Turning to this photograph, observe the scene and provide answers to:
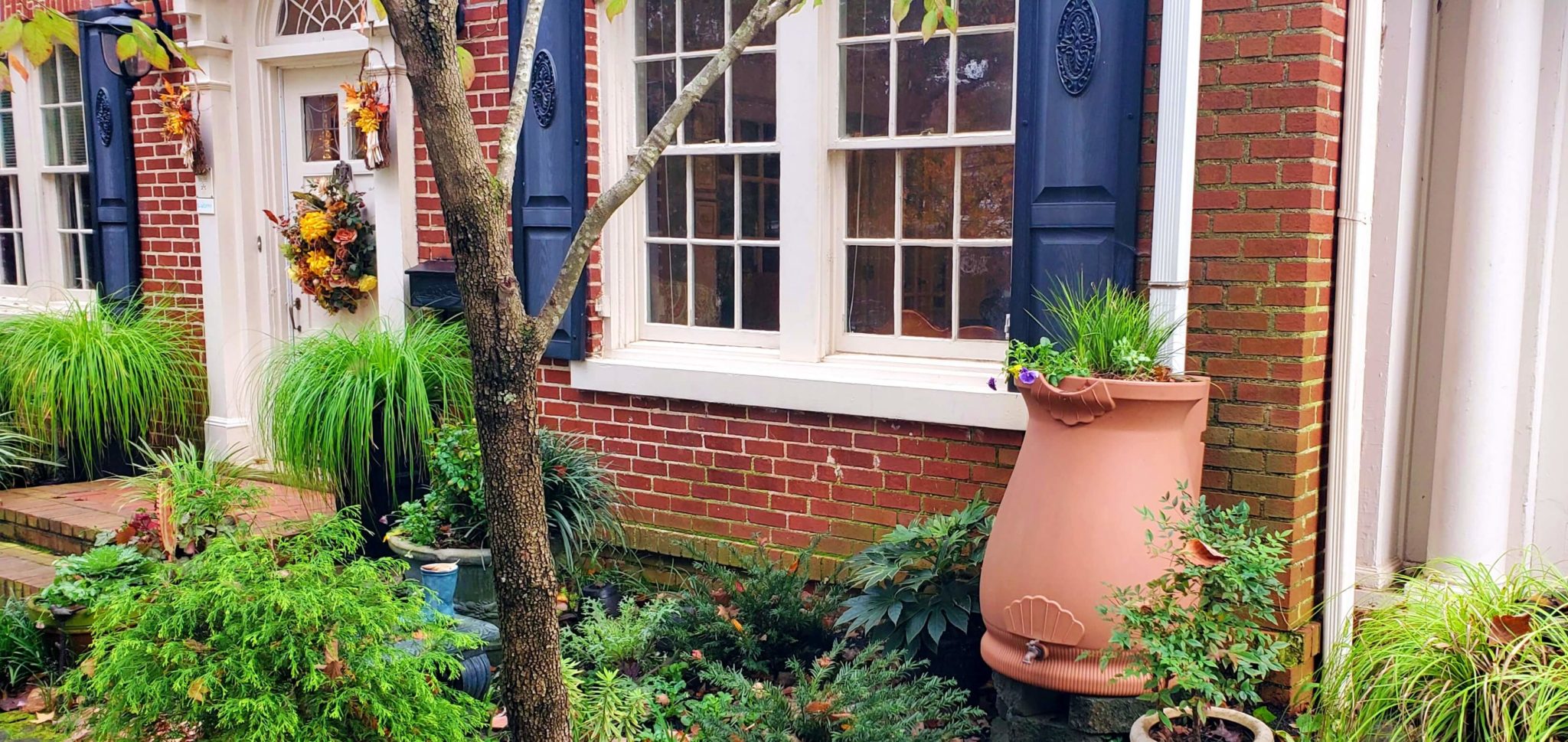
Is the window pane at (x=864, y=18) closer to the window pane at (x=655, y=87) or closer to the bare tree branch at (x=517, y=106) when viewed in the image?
the window pane at (x=655, y=87)

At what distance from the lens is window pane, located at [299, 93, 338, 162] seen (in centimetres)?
677

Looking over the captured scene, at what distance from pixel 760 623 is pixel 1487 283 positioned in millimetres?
2900

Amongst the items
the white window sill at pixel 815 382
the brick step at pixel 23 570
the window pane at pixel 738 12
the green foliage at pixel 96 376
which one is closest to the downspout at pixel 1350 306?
the white window sill at pixel 815 382

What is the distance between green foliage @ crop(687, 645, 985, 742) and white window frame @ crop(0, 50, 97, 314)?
256 inches

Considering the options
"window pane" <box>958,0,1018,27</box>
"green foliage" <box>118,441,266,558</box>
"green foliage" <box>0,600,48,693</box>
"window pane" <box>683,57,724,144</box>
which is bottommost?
"green foliage" <box>0,600,48,693</box>

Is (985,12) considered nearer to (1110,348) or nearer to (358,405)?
(1110,348)

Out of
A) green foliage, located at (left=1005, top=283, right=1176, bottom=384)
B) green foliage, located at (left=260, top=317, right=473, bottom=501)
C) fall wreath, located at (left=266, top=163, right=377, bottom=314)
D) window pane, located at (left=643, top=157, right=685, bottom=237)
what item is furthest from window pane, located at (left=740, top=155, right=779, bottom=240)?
fall wreath, located at (left=266, top=163, right=377, bottom=314)

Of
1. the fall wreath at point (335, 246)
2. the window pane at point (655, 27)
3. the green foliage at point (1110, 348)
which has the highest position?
the window pane at point (655, 27)

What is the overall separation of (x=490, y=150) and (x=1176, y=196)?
10.8 feet

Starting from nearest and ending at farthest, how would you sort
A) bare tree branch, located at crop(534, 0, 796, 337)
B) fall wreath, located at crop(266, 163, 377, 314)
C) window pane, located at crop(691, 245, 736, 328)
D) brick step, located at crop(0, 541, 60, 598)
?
bare tree branch, located at crop(534, 0, 796, 337), window pane, located at crop(691, 245, 736, 328), brick step, located at crop(0, 541, 60, 598), fall wreath, located at crop(266, 163, 377, 314)

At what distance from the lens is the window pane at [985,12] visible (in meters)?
4.44

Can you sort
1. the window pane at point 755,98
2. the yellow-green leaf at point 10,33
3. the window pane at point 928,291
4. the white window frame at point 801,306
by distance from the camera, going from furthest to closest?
the window pane at point 755,98 < the window pane at point 928,291 < the white window frame at point 801,306 < the yellow-green leaf at point 10,33

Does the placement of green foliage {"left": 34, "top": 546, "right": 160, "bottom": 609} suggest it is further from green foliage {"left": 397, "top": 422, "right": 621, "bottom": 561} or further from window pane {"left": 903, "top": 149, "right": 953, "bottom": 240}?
window pane {"left": 903, "top": 149, "right": 953, "bottom": 240}

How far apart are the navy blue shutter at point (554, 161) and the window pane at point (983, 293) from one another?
1.78 meters
